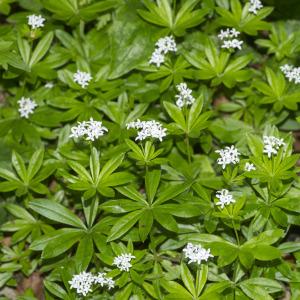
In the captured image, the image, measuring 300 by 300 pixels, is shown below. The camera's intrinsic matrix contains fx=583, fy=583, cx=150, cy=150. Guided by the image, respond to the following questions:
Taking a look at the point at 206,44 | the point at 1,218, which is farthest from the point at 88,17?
the point at 1,218

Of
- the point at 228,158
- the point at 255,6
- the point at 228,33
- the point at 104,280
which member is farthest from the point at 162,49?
the point at 104,280

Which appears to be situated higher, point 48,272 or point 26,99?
point 26,99

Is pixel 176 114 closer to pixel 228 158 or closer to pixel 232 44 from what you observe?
pixel 228 158

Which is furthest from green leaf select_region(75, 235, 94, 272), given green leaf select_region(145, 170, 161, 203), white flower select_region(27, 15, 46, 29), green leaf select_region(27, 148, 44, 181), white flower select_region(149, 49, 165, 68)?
white flower select_region(27, 15, 46, 29)

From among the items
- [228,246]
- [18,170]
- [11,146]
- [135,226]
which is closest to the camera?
[228,246]

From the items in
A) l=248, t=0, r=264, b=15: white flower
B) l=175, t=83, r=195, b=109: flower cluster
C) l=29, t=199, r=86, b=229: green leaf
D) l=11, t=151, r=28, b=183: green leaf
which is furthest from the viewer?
l=248, t=0, r=264, b=15: white flower

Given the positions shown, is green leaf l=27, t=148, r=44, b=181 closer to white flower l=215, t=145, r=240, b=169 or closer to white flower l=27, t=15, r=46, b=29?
white flower l=27, t=15, r=46, b=29

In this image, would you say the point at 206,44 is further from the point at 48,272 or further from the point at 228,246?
the point at 48,272
